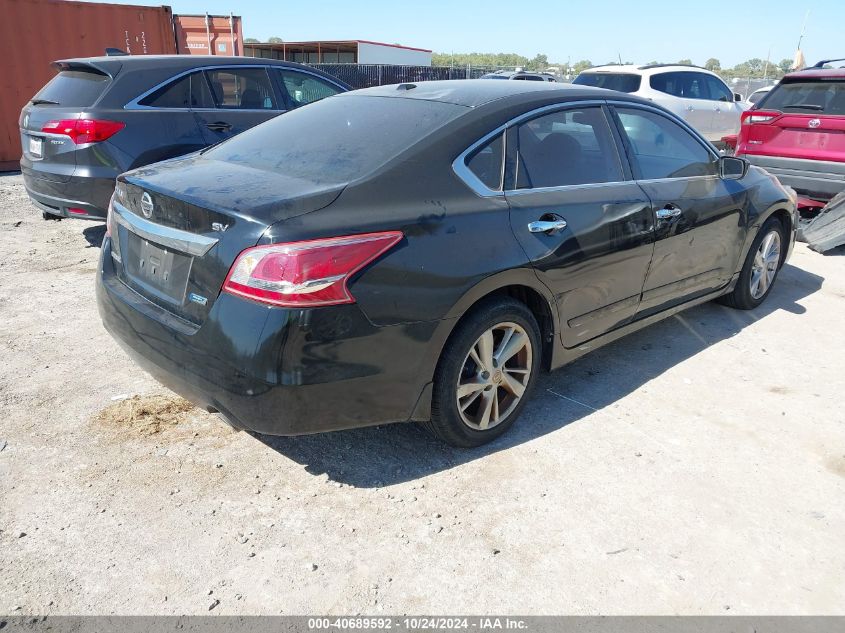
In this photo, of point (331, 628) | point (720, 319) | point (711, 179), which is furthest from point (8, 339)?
point (720, 319)

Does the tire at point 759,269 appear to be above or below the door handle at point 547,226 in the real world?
below

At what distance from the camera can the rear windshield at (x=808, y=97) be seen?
7121 millimetres

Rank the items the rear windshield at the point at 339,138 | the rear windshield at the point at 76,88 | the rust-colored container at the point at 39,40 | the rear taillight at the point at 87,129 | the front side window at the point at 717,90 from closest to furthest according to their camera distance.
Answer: the rear windshield at the point at 339,138
the rear taillight at the point at 87,129
the rear windshield at the point at 76,88
the rust-colored container at the point at 39,40
the front side window at the point at 717,90

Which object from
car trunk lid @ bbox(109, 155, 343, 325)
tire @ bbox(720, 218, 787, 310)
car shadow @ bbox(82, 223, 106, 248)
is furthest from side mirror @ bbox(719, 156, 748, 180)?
car shadow @ bbox(82, 223, 106, 248)

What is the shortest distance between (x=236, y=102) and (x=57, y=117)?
5.21 ft

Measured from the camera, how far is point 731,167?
14.9 ft

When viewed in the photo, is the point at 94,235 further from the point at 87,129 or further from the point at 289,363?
the point at 289,363

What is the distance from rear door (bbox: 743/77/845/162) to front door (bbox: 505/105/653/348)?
4.64m

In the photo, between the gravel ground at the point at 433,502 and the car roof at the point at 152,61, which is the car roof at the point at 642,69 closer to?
the car roof at the point at 152,61

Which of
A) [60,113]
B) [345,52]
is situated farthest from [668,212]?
[345,52]

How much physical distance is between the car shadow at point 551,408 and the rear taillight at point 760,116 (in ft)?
10.4

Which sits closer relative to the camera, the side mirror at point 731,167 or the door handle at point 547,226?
the door handle at point 547,226

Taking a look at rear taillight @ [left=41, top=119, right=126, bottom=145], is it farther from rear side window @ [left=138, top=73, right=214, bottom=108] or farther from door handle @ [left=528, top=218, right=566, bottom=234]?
door handle @ [left=528, top=218, right=566, bottom=234]

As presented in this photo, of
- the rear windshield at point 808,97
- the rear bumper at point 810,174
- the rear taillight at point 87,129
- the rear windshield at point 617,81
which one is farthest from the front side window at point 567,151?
the rear windshield at point 617,81
